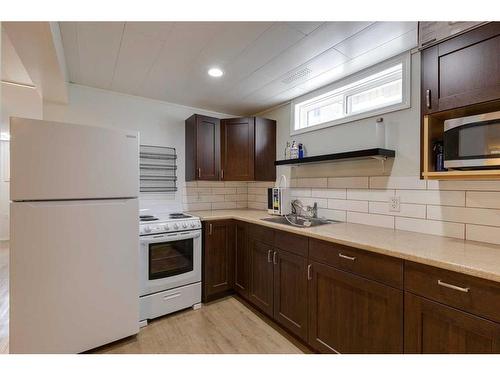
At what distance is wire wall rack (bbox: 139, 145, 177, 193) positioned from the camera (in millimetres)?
2855

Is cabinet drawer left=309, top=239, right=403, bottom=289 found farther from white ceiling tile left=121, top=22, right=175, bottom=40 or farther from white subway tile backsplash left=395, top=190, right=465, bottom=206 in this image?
white ceiling tile left=121, top=22, right=175, bottom=40

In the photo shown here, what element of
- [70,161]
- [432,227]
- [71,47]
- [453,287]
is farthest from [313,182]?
[71,47]

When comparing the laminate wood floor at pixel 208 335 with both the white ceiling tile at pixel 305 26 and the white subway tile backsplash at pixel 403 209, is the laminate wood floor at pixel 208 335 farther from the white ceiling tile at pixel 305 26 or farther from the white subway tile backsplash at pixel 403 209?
the white ceiling tile at pixel 305 26

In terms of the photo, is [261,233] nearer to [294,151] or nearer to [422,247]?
[294,151]

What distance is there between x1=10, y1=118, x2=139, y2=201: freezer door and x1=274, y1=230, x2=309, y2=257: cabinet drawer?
1219mm

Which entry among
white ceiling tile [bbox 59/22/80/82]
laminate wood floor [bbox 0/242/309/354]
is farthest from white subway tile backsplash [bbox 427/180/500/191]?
white ceiling tile [bbox 59/22/80/82]

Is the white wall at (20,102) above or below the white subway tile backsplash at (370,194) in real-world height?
above

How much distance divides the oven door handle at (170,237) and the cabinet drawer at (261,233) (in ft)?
1.74

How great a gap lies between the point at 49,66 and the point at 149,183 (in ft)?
4.60

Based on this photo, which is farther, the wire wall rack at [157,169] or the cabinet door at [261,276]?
the wire wall rack at [157,169]

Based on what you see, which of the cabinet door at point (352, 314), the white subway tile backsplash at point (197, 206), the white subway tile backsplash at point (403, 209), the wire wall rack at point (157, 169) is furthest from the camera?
the white subway tile backsplash at point (197, 206)

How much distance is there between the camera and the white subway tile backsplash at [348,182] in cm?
218

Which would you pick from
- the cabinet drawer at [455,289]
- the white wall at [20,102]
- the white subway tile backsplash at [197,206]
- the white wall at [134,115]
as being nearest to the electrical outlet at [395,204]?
the cabinet drawer at [455,289]

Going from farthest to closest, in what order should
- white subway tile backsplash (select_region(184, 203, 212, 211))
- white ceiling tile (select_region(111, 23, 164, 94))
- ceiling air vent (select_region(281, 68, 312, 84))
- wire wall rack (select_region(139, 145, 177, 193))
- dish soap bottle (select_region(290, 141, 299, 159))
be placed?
white subway tile backsplash (select_region(184, 203, 212, 211))
wire wall rack (select_region(139, 145, 177, 193))
dish soap bottle (select_region(290, 141, 299, 159))
ceiling air vent (select_region(281, 68, 312, 84))
white ceiling tile (select_region(111, 23, 164, 94))
